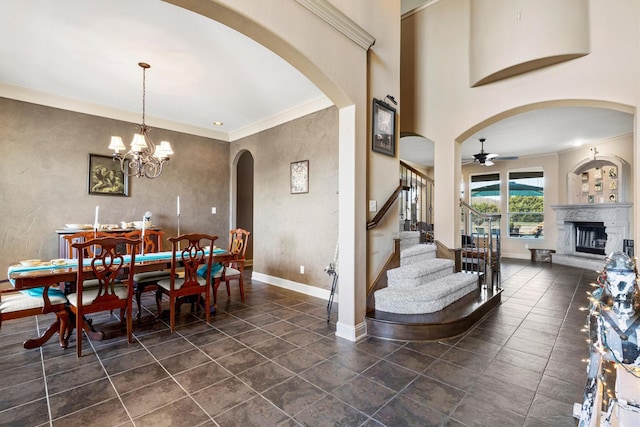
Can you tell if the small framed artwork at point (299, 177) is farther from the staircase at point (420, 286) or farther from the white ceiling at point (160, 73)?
the staircase at point (420, 286)

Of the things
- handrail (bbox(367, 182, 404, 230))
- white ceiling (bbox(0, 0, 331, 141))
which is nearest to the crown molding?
white ceiling (bbox(0, 0, 331, 141))

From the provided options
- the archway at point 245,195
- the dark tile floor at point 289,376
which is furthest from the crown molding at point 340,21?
the archway at point 245,195

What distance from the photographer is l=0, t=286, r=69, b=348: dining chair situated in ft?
7.73

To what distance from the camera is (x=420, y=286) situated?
3.20 m

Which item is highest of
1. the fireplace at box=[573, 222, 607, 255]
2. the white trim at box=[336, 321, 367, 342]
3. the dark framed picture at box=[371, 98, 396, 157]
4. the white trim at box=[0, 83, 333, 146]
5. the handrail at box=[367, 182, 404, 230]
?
the white trim at box=[0, 83, 333, 146]

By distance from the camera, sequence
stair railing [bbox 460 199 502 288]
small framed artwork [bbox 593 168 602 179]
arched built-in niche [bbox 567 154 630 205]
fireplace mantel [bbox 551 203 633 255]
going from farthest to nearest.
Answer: small framed artwork [bbox 593 168 602 179], arched built-in niche [bbox 567 154 630 205], fireplace mantel [bbox 551 203 633 255], stair railing [bbox 460 199 502 288]

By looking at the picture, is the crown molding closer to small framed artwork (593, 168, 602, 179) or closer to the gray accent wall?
the gray accent wall

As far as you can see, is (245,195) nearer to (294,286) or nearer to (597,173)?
(294,286)

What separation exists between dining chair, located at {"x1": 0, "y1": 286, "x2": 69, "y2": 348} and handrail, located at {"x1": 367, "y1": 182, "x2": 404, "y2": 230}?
294 centimetres

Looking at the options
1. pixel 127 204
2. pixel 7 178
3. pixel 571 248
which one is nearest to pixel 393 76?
pixel 127 204

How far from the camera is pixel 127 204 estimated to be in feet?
16.2

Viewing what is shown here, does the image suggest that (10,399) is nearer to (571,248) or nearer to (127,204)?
(127,204)

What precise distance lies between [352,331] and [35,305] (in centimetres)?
278

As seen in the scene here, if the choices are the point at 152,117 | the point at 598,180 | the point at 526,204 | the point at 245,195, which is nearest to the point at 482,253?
the point at 598,180
